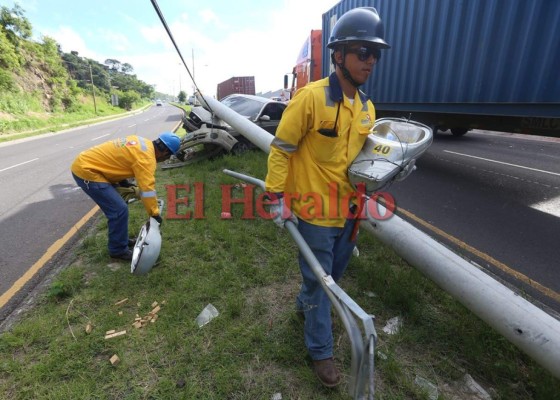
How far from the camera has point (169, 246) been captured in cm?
363

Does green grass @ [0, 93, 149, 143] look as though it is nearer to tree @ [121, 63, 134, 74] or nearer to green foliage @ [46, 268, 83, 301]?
green foliage @ [46, 268, 83, 301]

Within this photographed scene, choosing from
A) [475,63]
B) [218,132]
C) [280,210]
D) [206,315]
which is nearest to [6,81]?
[218,132]

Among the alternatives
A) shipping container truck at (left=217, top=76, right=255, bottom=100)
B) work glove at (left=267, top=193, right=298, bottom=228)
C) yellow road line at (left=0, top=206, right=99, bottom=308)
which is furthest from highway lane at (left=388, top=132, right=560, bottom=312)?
shipping container truck at (left=217, top=76, right=255, bottom=100)

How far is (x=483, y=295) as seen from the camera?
1.89 m

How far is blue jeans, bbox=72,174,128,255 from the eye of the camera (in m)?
3.20

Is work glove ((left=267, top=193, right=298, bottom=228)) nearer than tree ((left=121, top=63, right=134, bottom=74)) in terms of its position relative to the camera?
Yes

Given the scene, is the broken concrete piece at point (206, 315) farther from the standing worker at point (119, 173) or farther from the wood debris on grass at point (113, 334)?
the standing worker at point (119, 173)

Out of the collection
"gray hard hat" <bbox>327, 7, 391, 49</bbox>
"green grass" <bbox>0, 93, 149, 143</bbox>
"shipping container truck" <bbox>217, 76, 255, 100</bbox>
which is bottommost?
"green grass" <bbox>0, 93, 149, 143</bbox>

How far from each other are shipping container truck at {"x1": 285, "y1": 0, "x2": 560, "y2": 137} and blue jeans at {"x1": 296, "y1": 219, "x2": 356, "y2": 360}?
3.70 m

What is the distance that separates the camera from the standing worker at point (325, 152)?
69.4 inches

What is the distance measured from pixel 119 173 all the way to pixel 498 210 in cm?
509

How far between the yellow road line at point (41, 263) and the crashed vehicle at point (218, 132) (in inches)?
105

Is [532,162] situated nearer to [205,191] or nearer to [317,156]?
[205,191]

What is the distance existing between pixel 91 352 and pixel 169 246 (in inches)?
58.7
